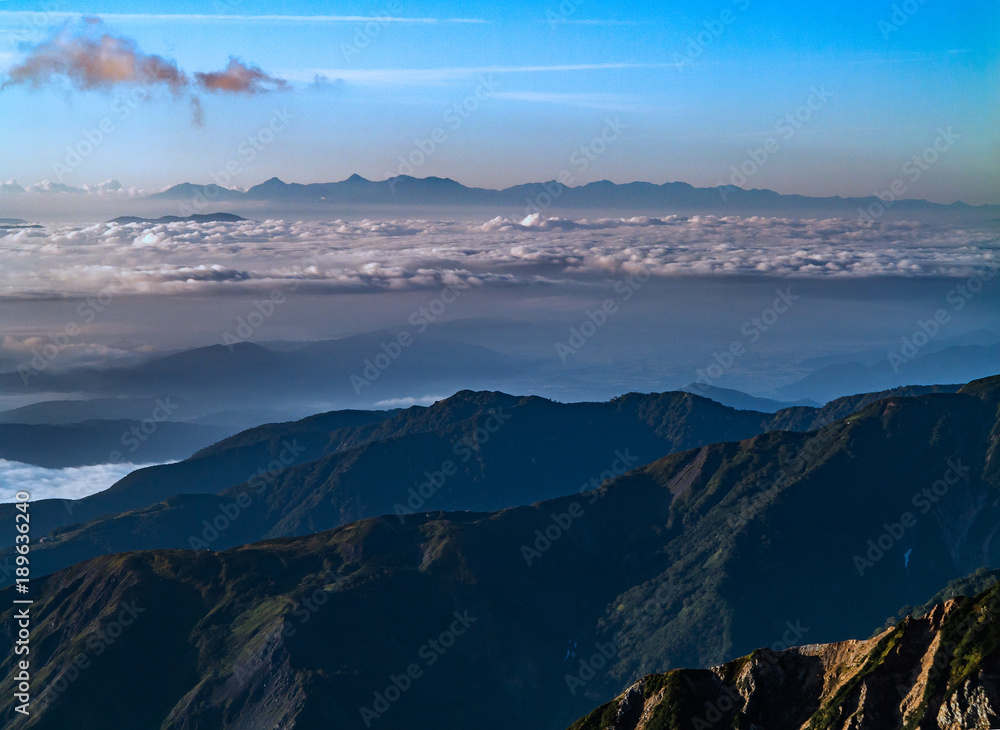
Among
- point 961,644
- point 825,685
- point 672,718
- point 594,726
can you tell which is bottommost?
point 594,726

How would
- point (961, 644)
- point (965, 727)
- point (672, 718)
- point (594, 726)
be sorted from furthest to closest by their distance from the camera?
1. point (594, 726)
2. point (672, 718)
3. point (961, 644)
4. point (965, 727)

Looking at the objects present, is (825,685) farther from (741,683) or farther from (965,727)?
(965,727)

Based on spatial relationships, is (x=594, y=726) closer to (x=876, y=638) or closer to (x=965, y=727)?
(x=876, y=638)

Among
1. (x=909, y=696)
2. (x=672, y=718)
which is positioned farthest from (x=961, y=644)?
(x=672, y=718)

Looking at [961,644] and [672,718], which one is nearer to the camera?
[961,644]

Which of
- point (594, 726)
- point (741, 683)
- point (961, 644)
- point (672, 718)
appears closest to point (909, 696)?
point (961, 644)

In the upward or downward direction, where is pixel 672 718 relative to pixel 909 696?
downward

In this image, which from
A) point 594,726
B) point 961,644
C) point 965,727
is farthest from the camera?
point 594,726
